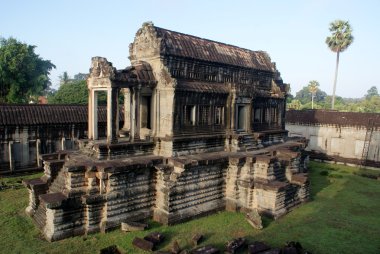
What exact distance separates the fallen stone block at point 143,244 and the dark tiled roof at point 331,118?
2296cm

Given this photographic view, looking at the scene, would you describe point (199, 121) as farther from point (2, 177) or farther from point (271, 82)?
point (2, 177)

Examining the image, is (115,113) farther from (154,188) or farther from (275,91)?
(275,91)

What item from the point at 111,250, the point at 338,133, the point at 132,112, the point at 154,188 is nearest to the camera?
the point at 111,250

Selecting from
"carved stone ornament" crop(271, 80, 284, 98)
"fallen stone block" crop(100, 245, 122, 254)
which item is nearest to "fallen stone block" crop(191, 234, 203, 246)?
"fallen stone block" crop(100, 245, 122, 254)

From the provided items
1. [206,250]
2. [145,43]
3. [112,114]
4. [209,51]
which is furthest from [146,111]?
[206,250]

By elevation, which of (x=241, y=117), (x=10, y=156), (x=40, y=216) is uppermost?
(x=241, y=117)

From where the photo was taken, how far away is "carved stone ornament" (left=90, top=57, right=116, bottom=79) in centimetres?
1188

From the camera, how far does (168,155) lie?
1289cm

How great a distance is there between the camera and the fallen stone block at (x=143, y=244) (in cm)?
994

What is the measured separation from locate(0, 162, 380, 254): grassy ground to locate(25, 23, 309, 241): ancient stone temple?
1.64 feet

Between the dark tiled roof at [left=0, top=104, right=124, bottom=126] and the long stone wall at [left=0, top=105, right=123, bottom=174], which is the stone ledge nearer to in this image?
the long stone wall at [left=0, top=105, right=123, bottom=174]

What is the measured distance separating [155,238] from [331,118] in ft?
76.0

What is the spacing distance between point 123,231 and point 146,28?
27.8 ft

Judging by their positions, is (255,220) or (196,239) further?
(255,220)
